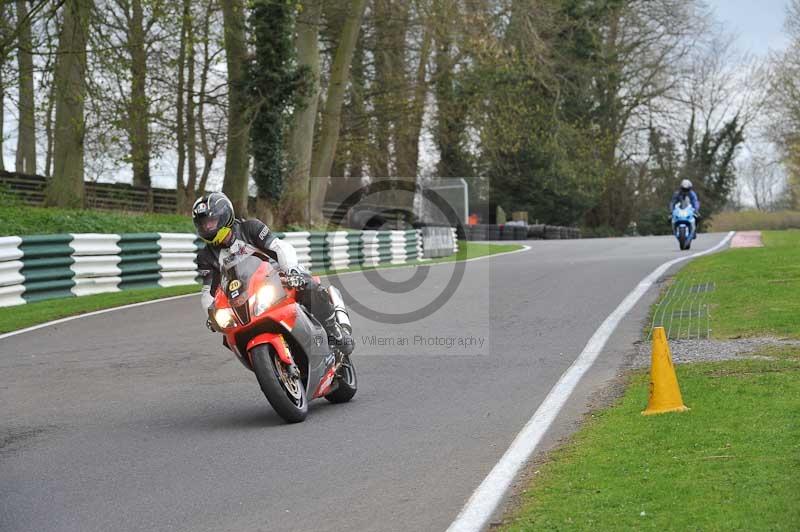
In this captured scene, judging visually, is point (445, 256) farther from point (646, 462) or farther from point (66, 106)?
point (646, 462)

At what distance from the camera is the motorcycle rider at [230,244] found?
777cm

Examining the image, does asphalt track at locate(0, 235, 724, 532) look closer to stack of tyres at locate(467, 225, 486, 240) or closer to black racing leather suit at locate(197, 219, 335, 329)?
black racing leather suit at locate(197, 219, 335, 329)

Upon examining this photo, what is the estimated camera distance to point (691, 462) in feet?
19.9

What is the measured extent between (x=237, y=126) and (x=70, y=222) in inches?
380

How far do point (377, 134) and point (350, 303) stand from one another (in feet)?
80.7

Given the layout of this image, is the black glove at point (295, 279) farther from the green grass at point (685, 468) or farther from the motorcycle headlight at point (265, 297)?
the green grass at point (685, 468)

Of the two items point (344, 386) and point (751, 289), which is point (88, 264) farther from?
point (344, 386)

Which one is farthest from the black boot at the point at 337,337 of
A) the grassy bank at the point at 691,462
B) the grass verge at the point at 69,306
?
the grass verge at the point at 69,306

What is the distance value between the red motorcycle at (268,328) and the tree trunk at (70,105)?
14.6 meters

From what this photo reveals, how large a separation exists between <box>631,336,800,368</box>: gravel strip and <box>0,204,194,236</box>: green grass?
43.8 feet

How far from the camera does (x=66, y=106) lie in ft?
89.3

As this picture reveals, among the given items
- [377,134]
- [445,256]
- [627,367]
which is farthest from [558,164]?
[627,367]

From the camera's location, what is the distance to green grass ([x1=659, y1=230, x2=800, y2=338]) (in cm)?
1177

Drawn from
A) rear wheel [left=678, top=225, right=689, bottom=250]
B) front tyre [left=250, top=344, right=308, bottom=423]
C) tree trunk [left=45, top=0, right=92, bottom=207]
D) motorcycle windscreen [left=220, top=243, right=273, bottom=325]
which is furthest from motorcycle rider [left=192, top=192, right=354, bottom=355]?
rear wheel [left=678, top=225, right=689, bottom=250]
